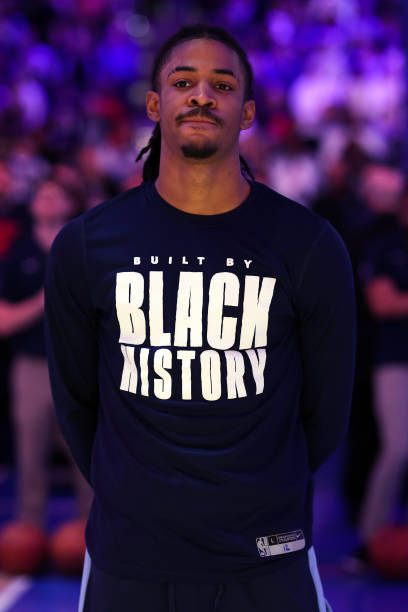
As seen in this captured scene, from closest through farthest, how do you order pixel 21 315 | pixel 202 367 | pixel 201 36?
pixel 202 367 → pixel 201 36 → pixel 21 315

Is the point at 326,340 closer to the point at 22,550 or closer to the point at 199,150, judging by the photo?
the point at 199,150

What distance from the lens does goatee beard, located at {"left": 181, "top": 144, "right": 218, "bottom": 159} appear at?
208cm

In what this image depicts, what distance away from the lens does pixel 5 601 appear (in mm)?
4426

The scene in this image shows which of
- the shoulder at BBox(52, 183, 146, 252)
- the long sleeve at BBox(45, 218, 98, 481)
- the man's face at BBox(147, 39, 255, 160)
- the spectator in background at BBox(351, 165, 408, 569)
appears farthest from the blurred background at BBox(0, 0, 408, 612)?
the man's face at BBox(147, 39, 255, 160)

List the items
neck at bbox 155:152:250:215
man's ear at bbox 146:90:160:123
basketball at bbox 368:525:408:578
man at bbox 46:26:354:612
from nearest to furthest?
man at bbox 46:26:354:612 < neck at bbox 155:152:250:215 < man's ear at bbox 146:90:160:123 < basketball at bbox 368:525:408:578

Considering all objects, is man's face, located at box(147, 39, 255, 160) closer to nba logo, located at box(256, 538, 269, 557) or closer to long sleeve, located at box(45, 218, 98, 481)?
long sleeve, located at box(45, 218, 98, 481)

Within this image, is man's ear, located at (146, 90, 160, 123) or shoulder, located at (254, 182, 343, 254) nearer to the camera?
shoulder, located at (254, 182, 343, 254)

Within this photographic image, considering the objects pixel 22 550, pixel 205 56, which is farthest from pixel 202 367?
pixel 22 550

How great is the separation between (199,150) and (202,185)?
0.10 metres

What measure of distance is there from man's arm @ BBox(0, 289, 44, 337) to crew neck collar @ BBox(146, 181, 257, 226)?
266cm

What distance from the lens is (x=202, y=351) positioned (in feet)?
6.73

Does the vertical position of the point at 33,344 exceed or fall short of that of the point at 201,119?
it falls short

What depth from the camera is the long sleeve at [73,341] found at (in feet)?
7.28

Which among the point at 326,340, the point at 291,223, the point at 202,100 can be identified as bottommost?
the point at 326,340
